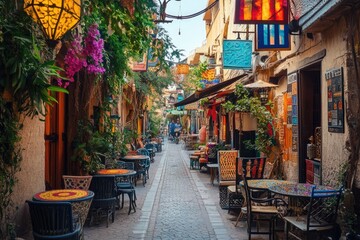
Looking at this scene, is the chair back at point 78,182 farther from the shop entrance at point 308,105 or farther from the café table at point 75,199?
the shop entrance at point 308,105

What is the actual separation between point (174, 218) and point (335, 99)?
3979 mm

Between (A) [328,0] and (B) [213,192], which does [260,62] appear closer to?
(B) [213,192]

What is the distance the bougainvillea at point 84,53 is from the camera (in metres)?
6.31

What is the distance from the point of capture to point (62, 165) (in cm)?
886

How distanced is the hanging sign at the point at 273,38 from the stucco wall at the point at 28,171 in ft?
17.0

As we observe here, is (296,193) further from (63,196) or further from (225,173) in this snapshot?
(225,173)

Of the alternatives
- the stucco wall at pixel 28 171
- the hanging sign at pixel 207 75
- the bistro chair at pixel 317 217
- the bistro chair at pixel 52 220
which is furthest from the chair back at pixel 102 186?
the hanging sign at pixel 207 75

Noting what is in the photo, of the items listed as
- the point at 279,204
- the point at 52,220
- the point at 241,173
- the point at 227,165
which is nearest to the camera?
the point at 52,220

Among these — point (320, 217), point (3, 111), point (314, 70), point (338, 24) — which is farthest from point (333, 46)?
point (3, 111)

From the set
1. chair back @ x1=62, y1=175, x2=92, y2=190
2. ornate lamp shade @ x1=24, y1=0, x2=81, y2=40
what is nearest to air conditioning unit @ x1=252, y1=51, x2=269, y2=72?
chair back @ x1=62, y1=175, x2=92, y2=190

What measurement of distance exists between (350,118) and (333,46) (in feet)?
4.73

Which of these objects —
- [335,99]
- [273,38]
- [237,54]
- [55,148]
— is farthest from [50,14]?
[237,54]

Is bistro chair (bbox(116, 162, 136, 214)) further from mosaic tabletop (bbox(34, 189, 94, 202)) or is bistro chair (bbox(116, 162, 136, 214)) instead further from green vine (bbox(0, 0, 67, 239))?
green vine (bbox(0, 0, 67, 239))

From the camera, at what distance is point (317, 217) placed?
5680mm
